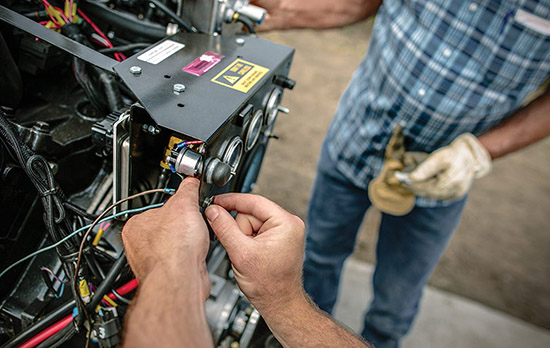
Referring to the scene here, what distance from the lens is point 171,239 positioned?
57 cm

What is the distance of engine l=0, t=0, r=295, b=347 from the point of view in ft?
2.25

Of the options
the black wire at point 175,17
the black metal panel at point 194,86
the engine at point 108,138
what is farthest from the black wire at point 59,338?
the black wire at point 175,17

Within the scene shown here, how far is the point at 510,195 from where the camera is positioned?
9.99 feet

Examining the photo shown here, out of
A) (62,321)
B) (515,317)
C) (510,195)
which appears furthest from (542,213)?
(62,321)

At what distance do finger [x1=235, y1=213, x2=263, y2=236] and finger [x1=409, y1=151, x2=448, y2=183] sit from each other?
0.70 meters

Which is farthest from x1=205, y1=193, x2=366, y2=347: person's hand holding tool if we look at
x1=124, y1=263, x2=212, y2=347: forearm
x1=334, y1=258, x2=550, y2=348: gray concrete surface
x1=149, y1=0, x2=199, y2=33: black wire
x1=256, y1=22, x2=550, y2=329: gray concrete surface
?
x1=256, y1=22, x2=550, y2=329: gray concrete surface

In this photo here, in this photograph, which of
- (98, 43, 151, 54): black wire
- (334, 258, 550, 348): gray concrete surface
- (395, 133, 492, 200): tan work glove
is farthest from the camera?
(334, 258, 550, 348): gray concrete surface

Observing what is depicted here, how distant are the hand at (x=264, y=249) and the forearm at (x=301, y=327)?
0.5 inches

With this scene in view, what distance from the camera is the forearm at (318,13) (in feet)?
4.31

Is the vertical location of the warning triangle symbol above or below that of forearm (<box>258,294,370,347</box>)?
above

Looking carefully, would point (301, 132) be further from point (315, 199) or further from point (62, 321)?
point (62, 321)

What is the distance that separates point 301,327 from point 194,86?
47cm

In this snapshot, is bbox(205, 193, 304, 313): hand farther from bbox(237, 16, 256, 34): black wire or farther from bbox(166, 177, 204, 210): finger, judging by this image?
bbox(237, 16, 256, 34): black wire

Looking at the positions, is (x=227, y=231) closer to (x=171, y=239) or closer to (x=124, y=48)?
(x=171, y=239)
